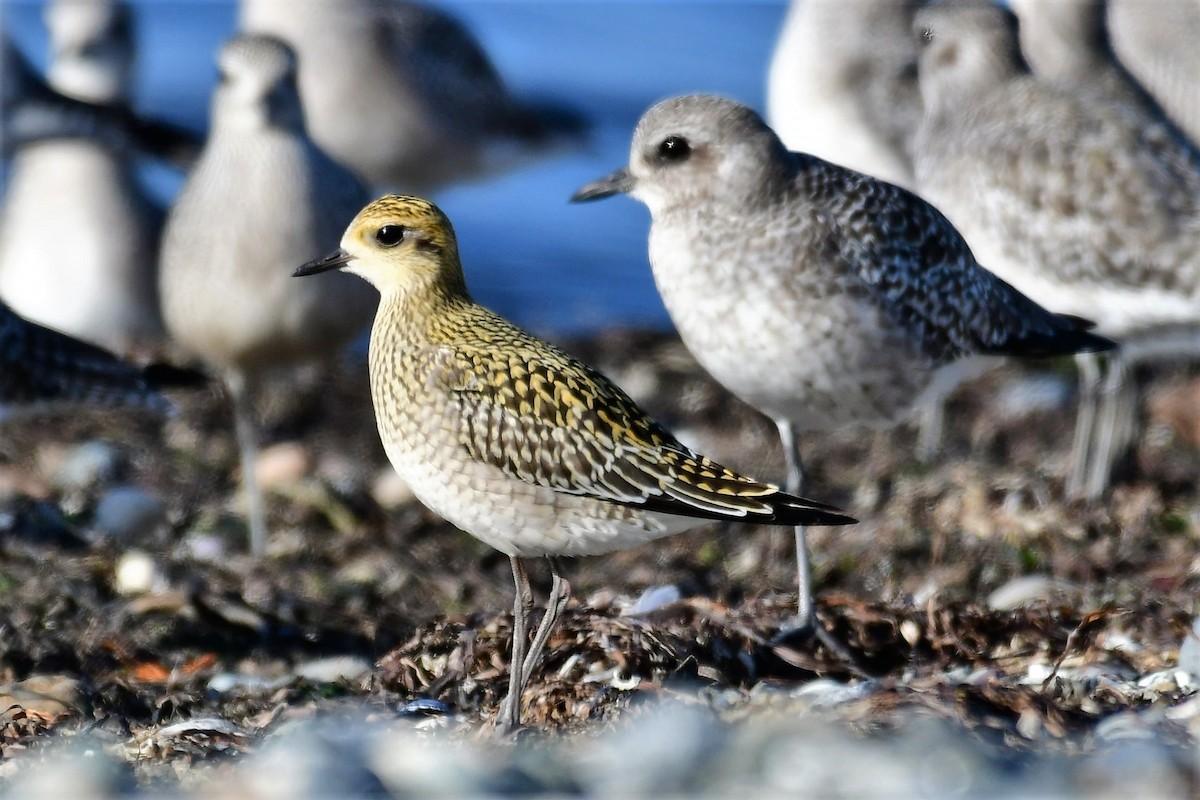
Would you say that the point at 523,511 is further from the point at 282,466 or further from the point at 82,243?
the point at 82,243

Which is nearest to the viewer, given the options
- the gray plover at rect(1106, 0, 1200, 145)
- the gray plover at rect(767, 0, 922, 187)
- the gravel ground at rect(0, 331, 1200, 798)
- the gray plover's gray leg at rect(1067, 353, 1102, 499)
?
the gravel ground at rect(0, 331, 1200, 798)

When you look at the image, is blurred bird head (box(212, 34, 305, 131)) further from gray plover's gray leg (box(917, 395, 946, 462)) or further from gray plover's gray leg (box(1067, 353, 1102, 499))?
gray plover's gray leg (box(1067, 353, 1102, 499))

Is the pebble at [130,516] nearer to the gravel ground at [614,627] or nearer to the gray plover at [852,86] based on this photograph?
the gravel ground at [614,627]

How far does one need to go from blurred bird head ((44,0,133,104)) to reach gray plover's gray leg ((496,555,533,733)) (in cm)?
708

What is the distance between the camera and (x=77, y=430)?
8297 millimetres

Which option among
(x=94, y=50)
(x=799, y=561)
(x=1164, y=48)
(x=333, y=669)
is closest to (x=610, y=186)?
(x=799, y=561)

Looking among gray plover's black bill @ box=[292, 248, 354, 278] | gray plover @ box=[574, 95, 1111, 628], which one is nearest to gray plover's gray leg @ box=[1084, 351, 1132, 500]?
gray plover @ box=[574, 95, 1111, 628]

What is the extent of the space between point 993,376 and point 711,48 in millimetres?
9067

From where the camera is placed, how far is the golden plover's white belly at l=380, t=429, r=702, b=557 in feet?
13.8

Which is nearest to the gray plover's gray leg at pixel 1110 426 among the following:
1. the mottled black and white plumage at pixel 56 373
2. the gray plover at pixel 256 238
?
the gray plover at pixel 256 238

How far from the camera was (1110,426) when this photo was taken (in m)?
7.22

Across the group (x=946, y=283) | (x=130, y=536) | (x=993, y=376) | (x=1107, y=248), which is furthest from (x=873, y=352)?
(x=993, y=376)

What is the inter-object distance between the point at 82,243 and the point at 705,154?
5265 millimetres

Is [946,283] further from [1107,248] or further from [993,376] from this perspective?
[993,376]
